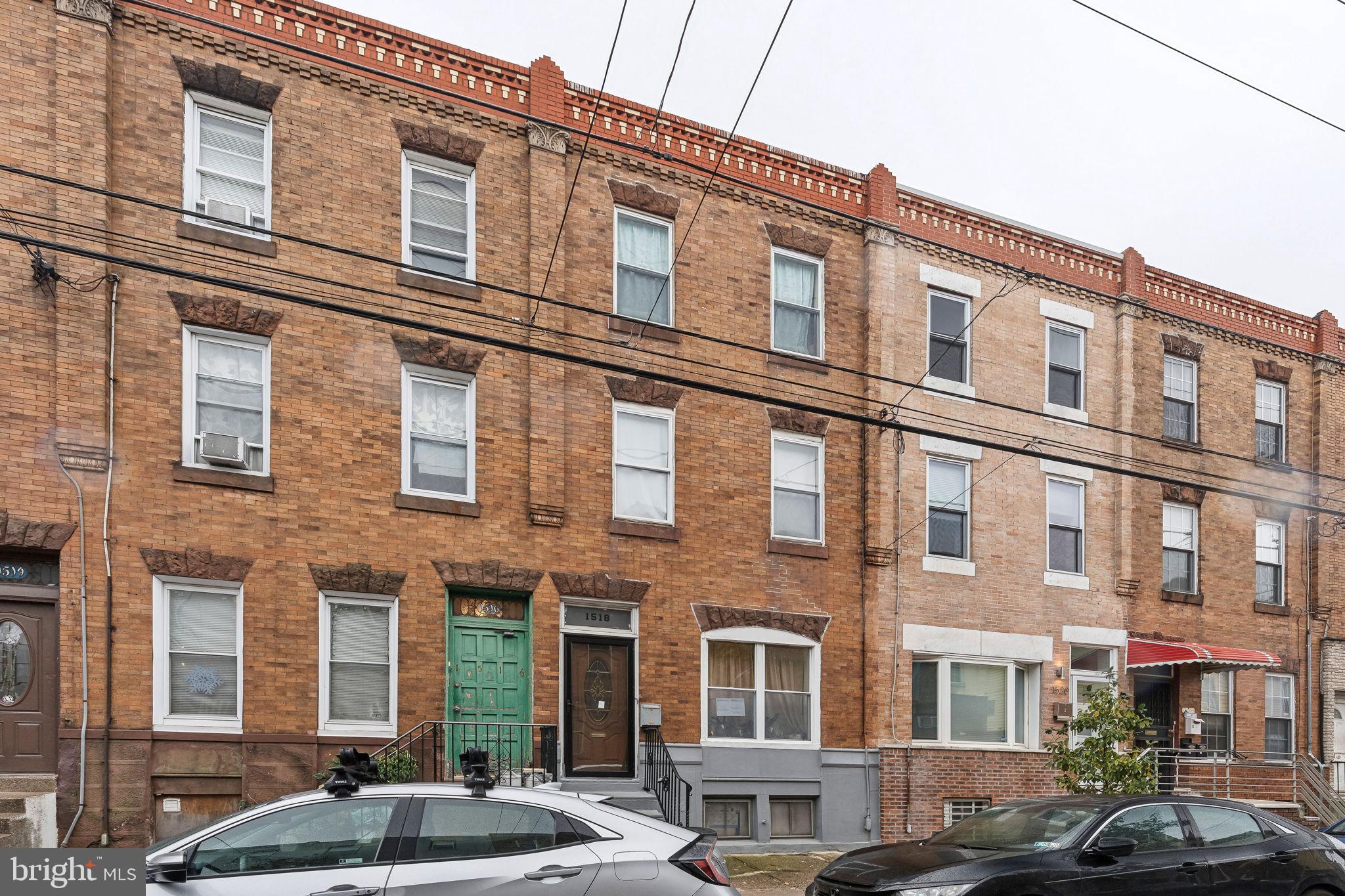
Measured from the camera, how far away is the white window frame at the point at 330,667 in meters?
14.5

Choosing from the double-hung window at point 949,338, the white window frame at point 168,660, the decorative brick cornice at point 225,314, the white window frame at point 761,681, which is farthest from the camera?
the double-hung window at point 949,338

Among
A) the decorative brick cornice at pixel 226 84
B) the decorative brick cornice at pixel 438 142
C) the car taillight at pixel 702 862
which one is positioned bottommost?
the car taillight at pixel 702 862

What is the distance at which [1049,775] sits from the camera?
19.9 meters

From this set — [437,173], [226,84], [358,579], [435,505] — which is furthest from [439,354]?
[226,84]

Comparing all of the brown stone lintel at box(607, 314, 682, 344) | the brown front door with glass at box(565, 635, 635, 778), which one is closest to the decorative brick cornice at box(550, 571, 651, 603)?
the brown front door with glass at box(565, 635, 635, 778)

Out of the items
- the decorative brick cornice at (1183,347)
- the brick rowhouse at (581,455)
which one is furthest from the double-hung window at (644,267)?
the decorative brick cornice at (1183,347)

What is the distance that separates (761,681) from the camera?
17734 mm

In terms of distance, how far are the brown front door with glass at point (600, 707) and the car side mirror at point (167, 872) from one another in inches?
365

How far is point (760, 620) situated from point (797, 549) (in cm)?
130

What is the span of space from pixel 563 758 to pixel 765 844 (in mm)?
3359

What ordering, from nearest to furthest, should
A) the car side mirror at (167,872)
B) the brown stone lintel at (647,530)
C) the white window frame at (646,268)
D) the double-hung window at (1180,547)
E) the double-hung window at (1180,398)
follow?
the car side mirror at (167,872) → the brown stone lintel at (647,530) → the white window frame at (646,268) → the double-hung window at (1180,547) → the double-hung window at (1180,398)

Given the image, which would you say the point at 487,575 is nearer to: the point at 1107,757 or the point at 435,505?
the point at 435,505

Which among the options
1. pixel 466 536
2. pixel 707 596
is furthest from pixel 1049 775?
pixel 466 536

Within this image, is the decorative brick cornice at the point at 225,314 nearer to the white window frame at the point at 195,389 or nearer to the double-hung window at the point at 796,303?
the white window frame at the point at 195,389
